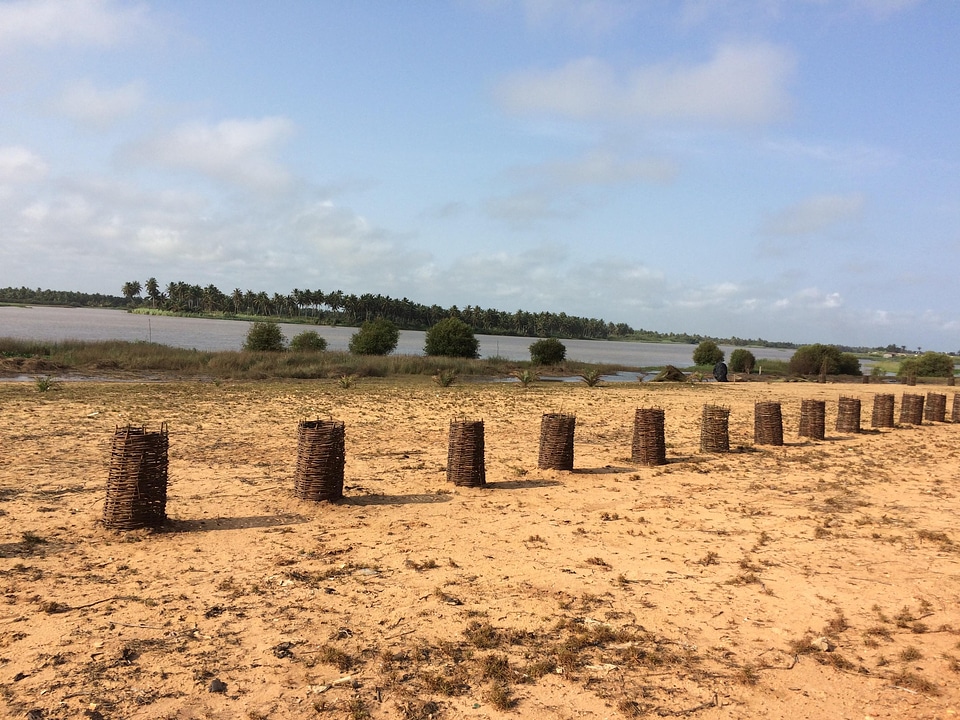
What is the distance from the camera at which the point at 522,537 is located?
23.1 feet

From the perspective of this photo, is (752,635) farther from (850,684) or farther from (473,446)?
(473,446)

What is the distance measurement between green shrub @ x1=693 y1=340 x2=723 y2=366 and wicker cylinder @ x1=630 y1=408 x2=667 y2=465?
46.5m

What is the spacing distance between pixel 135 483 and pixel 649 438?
8047mm

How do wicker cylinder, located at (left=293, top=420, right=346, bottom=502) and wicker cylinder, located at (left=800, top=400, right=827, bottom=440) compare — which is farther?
wicker cylinder, located at (left=800, top=400, right=827, bottom=440)

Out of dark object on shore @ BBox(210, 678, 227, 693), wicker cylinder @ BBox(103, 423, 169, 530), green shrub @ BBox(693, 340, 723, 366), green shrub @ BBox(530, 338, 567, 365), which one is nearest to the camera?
dark object on shore @ BBox(210, 678, 227, 693)

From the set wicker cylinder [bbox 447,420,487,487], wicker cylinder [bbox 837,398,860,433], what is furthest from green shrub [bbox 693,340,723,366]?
wicker cylinder [bbox 447,420,487,487]

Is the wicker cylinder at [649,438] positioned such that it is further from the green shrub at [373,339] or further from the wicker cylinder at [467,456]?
the green shrub at [373,339]

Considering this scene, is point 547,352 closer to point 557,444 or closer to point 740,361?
point 740,361

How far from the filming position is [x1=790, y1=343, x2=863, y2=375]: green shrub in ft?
155

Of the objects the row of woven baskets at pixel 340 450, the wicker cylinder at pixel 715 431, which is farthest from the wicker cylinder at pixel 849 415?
the wicker cylinder at pixel 715 431

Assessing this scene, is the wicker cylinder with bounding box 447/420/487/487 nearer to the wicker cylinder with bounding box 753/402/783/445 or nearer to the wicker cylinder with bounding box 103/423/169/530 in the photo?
the wicker cylinder with bounding box 103/423/169/530

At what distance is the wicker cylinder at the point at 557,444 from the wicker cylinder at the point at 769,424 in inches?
214

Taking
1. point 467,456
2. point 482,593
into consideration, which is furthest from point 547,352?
point 482,593

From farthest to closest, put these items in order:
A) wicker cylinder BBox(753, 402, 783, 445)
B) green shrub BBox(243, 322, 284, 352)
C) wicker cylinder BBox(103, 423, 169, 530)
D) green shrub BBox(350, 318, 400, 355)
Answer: green shrub BBox(350, 318, 400, 355) < green shrub BBox(243, 322, 284, 352) < wicker cylinder BBox(753, 402, 783, 445) < wicker cylinder BBox(103, 423, 169, 530)
